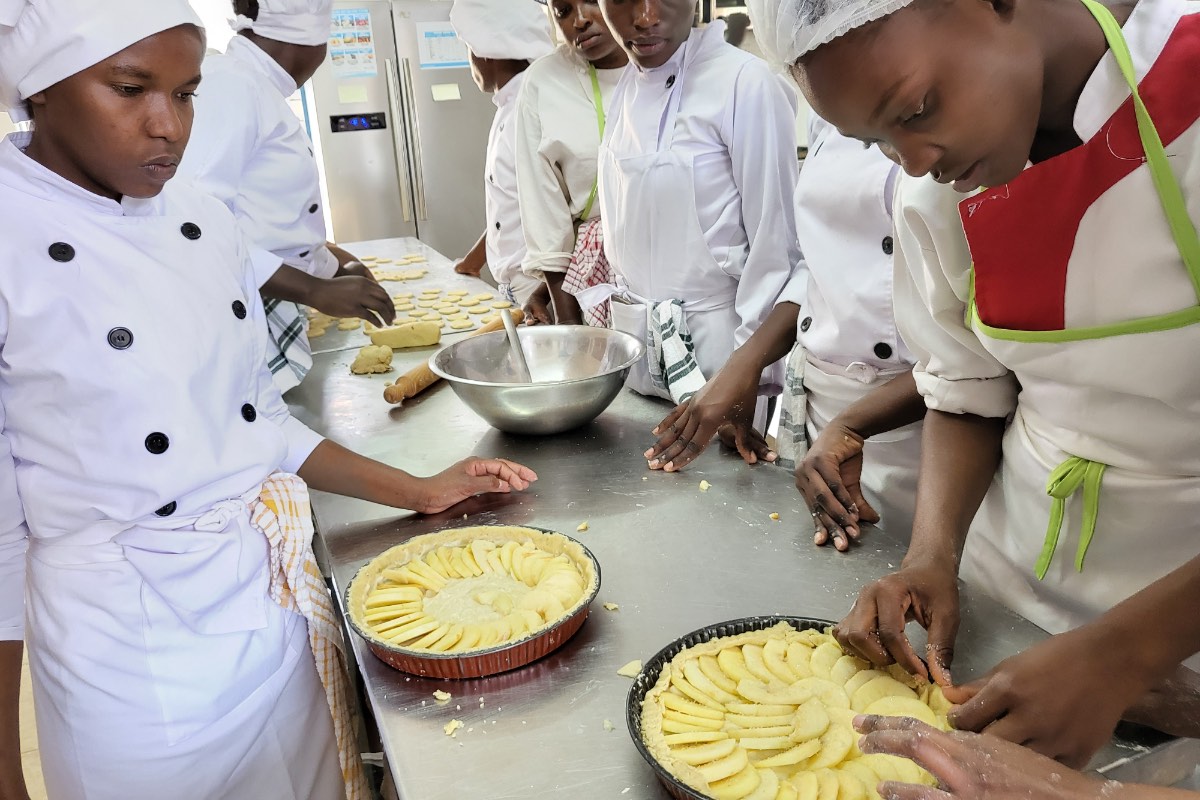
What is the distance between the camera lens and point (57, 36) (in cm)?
148

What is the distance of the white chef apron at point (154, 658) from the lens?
1.67 m

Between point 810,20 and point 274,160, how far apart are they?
8.27 feet

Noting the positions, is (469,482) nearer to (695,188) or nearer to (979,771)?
(695,188)

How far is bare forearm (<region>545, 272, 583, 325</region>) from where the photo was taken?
359 centimetres

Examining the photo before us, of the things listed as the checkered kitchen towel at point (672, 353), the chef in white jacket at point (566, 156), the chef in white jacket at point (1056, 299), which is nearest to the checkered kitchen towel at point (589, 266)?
the chef in white jacket at point (566, 156)

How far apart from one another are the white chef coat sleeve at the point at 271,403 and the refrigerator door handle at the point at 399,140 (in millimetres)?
6616

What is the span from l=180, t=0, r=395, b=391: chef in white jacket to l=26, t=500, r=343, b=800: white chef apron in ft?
4.85

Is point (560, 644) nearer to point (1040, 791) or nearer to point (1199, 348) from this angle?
point (1040, 791)

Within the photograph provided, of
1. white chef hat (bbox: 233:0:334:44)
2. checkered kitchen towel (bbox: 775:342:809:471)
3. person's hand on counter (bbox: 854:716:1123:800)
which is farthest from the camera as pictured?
white chef hat (bbox: 233:0:334:44)

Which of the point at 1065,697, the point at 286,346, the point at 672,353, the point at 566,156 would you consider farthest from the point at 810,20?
the point at 286,346

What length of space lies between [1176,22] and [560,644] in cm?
132

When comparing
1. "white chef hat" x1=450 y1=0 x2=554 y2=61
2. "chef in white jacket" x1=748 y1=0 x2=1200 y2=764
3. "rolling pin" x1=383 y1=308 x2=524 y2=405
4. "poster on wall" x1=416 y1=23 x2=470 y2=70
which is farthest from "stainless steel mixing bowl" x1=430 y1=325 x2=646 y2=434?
"poster on wall" x1=416 y1=23 x2=470 y2=70

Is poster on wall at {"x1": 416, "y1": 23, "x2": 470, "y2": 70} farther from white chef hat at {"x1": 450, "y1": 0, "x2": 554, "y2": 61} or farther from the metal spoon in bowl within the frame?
the metal spoon in bowl

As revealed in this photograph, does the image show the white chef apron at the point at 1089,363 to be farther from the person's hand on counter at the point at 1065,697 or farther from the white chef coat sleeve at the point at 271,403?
the white chef coat sleeve at the point at 271,403
